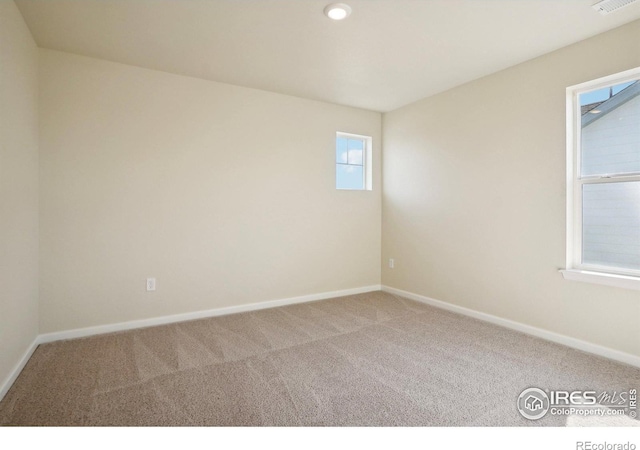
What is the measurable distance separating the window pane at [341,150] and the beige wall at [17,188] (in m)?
3.16

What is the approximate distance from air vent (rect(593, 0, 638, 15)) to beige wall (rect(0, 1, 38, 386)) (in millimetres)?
3849

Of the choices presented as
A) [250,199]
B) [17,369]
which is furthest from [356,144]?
[17,369]

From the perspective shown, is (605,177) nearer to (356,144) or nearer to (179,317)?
(356,144)

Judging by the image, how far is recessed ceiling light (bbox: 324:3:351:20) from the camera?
2.28m

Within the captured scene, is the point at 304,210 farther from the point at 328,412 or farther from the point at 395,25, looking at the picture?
the point at 328,412

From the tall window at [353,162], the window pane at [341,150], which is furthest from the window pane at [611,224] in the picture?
the window pane at [341,150]

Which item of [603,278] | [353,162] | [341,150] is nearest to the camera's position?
[603,278]

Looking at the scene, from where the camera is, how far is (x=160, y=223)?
335cm

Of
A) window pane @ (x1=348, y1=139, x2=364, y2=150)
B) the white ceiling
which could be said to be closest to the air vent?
the white ceiling

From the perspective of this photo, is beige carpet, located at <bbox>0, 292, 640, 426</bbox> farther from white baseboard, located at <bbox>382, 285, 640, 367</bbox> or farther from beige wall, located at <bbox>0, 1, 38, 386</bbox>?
beige wall, located at <bbox>0, 1, 38, 386</bbox>

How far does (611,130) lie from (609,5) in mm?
923

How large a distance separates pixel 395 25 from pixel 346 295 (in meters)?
3.19

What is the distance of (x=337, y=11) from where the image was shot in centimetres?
234

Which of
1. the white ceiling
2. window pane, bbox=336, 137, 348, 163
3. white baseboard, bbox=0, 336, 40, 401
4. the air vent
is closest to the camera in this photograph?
white baseboard, bbox=0, 336, 40, 401
